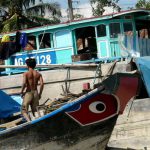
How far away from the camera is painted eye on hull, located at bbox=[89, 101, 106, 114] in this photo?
25.8 ft

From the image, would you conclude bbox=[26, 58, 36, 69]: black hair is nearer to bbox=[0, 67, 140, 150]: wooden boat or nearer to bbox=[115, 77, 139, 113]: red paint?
bbox=[0, 67, 140, 150]: wooden boat

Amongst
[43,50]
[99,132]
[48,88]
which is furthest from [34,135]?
[43,50]

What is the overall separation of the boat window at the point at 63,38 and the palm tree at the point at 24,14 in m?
7.52

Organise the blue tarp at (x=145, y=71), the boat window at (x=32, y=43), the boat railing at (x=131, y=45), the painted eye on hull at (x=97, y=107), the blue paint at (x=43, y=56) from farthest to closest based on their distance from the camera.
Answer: the boat window at (x=32, y=43) < the blue paint at (x=43, y=56) < the boat railing at (x=131, y=45) < the blue tarp at (x=145, y=71) < the painted eye on hull at (x=97, y=107)

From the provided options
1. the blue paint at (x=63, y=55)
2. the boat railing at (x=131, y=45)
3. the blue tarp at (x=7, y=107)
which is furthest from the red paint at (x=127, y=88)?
the blue paint at (x=63, y=55)

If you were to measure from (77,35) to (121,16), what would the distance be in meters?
1.75

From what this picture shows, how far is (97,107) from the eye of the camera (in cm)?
795

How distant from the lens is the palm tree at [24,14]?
22.0 metres

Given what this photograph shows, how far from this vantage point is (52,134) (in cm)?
791

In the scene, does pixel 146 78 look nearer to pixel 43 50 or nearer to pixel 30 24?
pixel 43 50

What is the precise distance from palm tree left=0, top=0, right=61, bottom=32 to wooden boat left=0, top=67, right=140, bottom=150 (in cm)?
1437

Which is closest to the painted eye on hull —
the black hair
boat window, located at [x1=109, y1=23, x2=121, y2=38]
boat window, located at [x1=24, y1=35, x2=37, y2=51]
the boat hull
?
the boat hull

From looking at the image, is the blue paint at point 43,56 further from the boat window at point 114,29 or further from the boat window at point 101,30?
the boat window at point 114,29

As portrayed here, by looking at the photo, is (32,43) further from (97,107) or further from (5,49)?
(97,107)
